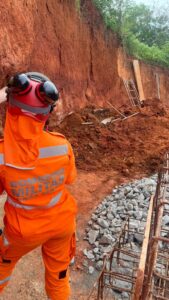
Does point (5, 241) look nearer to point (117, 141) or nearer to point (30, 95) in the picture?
point (30, 95)

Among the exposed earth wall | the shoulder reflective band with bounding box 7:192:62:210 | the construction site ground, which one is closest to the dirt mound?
the construction site ground

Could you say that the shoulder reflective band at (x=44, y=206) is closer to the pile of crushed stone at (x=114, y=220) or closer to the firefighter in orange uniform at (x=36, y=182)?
the firefighter in orange uniform at (x=36, y=182)

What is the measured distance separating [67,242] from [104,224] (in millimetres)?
2264

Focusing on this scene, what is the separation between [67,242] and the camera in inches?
107

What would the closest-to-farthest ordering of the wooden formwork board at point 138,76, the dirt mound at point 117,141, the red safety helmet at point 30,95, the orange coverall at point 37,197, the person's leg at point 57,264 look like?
the red safety helmet at point 30,95
the orange coverall at point 37,197
the person's leg at point 57,264
the dirt mound at point 117,141
the wooden formwork board at point 138,76

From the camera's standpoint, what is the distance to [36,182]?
2311mm

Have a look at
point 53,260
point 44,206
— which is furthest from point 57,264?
point 44,206

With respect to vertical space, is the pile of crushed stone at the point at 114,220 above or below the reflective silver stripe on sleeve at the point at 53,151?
below

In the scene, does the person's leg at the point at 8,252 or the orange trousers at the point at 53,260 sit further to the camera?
the orange trousers at the point at 53,260

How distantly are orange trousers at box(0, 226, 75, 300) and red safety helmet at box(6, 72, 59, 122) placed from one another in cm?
108

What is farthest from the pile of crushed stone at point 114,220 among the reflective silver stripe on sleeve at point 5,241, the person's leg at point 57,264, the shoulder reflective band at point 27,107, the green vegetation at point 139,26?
the green vegetation at point 139,26

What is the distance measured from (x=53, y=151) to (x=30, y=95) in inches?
18.3

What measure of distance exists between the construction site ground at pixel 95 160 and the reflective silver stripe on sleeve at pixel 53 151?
6.60 ft

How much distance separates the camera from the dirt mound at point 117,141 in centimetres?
777
